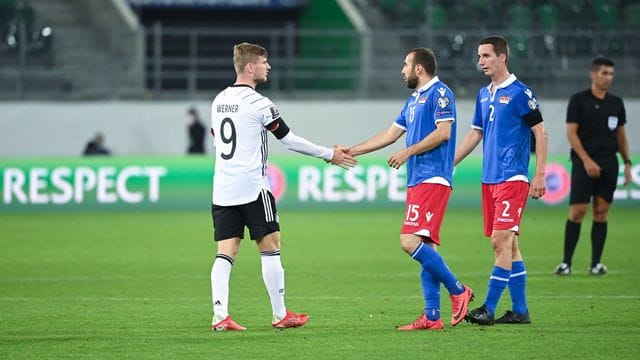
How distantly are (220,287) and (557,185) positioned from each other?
597 inches

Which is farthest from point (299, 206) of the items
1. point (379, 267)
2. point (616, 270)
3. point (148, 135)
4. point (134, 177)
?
point (616, 270)

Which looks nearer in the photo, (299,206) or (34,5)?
(299,206)

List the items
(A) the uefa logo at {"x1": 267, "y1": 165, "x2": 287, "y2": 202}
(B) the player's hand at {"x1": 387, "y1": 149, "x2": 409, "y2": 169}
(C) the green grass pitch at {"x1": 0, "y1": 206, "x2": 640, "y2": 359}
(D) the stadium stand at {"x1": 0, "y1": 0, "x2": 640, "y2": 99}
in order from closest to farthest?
(C) the green grass pitch at {"x1": 0, "y1": 206, "x2": 640, "y2": 359}
(B) the player's hand at {"x1": 387, "y1": 149, "x2": 409, "y2": 169}
(A) the uefa logo at {"x1": 267, "y1": 165, "x2": 287, "y2": 202}
(D) the stadium stand at {"x1": 0, "y1": 0, "x2": 640, "y2": 99}

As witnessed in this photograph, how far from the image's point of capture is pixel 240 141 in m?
9.14

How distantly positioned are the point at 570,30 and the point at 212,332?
21.3m

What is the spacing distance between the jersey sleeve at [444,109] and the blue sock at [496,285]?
1214 mm

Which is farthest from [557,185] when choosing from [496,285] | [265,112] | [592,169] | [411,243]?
[265,112]

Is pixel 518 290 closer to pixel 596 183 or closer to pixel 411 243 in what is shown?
pixel 411 243

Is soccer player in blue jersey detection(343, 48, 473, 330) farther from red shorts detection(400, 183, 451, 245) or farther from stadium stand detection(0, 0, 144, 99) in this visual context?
stadium stand detection(0, 0, 144, 99)

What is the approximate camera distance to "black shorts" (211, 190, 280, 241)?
921 cm

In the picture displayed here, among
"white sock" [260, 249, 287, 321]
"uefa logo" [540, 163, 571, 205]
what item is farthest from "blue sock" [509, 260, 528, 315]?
"uefa logo" [540, 163, 571, 205]

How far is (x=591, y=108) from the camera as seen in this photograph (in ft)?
43.7

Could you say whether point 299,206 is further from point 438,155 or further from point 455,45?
point 438,155

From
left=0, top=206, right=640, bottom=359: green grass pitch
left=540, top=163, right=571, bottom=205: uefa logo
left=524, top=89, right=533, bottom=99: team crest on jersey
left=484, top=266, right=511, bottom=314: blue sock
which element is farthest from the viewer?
left=540, top=163, right=571, bottom=205: uefa logo
